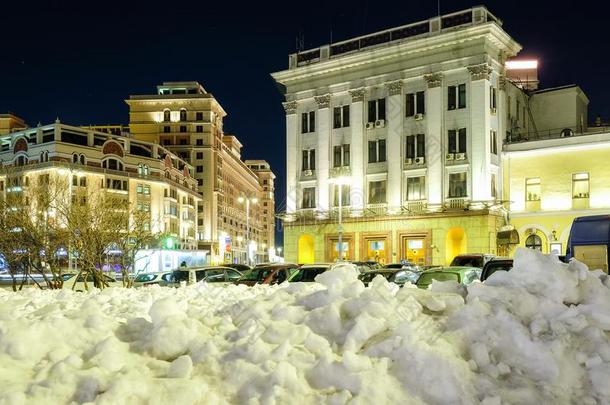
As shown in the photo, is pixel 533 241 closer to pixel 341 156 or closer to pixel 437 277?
pixel 341 156

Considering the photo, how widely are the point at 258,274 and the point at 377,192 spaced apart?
24.2 m

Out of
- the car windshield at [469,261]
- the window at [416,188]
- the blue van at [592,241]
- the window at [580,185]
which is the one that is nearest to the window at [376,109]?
the window at [416,188]

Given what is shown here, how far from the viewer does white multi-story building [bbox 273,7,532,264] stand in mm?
39500

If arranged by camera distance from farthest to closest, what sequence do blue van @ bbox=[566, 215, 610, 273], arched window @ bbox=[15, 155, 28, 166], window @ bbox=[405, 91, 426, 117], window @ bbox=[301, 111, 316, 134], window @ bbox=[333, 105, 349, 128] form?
arched window @ bbox=[15, 155, 28, 166]
window @ bbox=[301, 111, 316, 134]
window @ bbox=[333, 105, 349, 128]
window @ bbox=[405, 91, 426, 117]
blue van @ bbox=[566, 215, 610, 273]

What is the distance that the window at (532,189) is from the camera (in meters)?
39.2

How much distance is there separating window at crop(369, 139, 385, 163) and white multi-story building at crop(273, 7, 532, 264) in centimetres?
8

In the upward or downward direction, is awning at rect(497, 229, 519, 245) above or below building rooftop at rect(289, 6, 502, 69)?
below

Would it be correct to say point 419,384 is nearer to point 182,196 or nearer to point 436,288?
point 436,288

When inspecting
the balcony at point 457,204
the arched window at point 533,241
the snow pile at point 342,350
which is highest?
the balcony at point 457,204

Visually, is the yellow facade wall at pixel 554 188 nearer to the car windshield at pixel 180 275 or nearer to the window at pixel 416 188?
the window at pixel 416 188

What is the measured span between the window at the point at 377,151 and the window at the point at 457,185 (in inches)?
224

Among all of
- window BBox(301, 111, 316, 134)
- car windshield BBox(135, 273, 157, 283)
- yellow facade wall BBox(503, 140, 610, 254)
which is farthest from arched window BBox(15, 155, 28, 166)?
yellow facade wall BBox(503, 140, 610, 254)

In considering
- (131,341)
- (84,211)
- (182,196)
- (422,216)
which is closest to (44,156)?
(182,196)

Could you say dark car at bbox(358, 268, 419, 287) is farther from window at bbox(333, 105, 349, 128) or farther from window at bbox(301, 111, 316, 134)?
window at bbox(301, 111, 316, 134)
